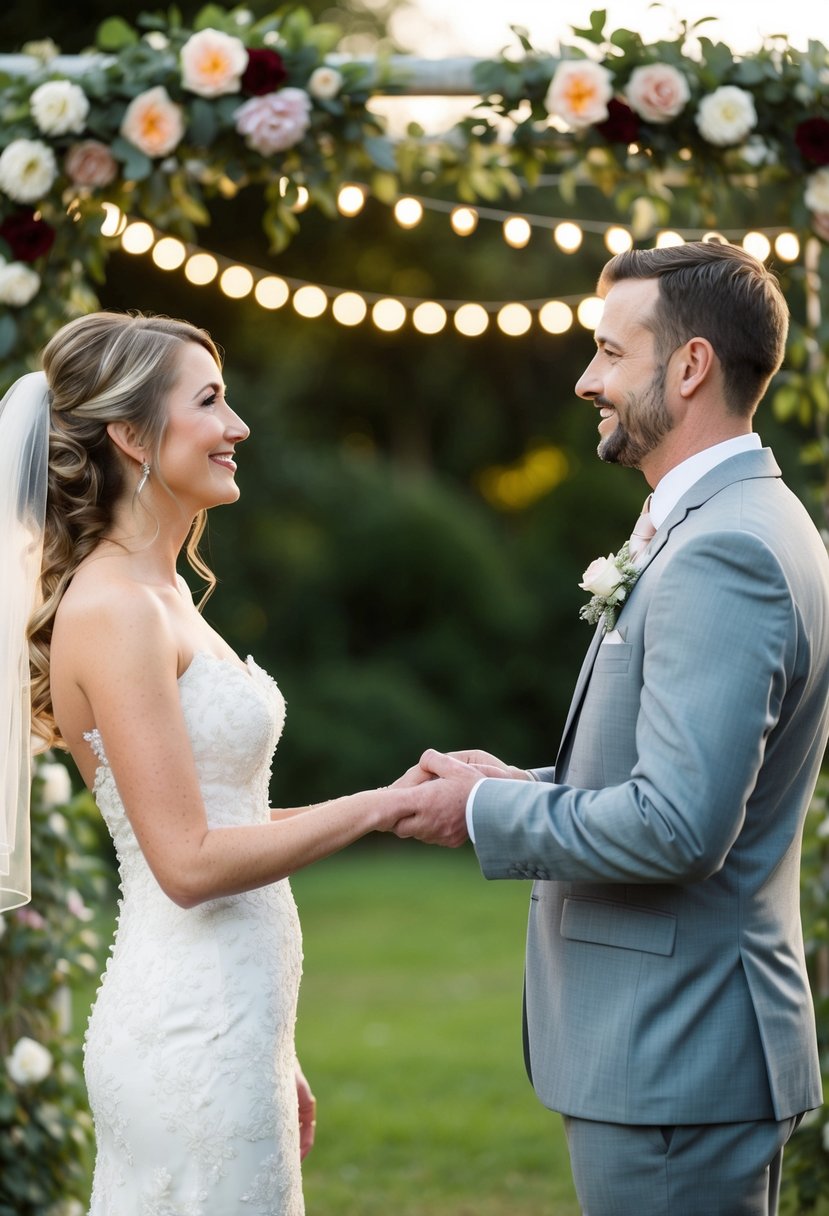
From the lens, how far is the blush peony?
12.8 feet

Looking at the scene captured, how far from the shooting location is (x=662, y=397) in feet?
8.82

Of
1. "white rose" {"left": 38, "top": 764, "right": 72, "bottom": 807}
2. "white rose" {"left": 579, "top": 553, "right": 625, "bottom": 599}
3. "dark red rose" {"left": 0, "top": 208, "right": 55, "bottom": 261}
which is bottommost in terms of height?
"white rose" {"left": 38, "top": 764, "right": 72, "bottom": 807}

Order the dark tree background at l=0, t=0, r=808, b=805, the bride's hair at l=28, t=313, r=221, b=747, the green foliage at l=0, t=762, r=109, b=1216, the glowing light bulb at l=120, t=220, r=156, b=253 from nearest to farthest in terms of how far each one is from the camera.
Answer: the bride's hair at l=28, t=313, r=221, b=747 → the green foliage at l=0, t=762, r=109, b=1216 → the glowing light bulb at l=120, t=220, r=156, b=253 → the dark tree background at l=0, t=0, r=808, b=805

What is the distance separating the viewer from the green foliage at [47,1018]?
163 inches

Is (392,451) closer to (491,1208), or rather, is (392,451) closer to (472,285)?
(472,285)

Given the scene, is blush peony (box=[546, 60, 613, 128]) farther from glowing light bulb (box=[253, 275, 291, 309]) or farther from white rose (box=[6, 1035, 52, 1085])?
white rose (box=[6, 1035, 52, 1085])

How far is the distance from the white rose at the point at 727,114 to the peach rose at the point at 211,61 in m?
1.25

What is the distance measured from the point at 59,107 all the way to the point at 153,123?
25cm

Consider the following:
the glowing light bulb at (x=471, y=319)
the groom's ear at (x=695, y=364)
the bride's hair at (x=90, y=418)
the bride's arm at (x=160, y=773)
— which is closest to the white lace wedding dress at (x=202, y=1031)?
the bride's arm at (x=160, y=773)

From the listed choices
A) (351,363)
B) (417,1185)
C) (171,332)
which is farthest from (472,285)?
(171,332)

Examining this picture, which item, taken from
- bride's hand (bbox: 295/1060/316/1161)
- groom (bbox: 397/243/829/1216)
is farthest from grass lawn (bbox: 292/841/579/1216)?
groom (bbox: 397/243/829/1216)

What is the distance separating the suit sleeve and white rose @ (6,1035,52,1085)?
222cm

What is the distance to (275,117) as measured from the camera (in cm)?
393

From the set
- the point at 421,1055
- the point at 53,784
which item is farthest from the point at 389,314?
the point at 421,1055
